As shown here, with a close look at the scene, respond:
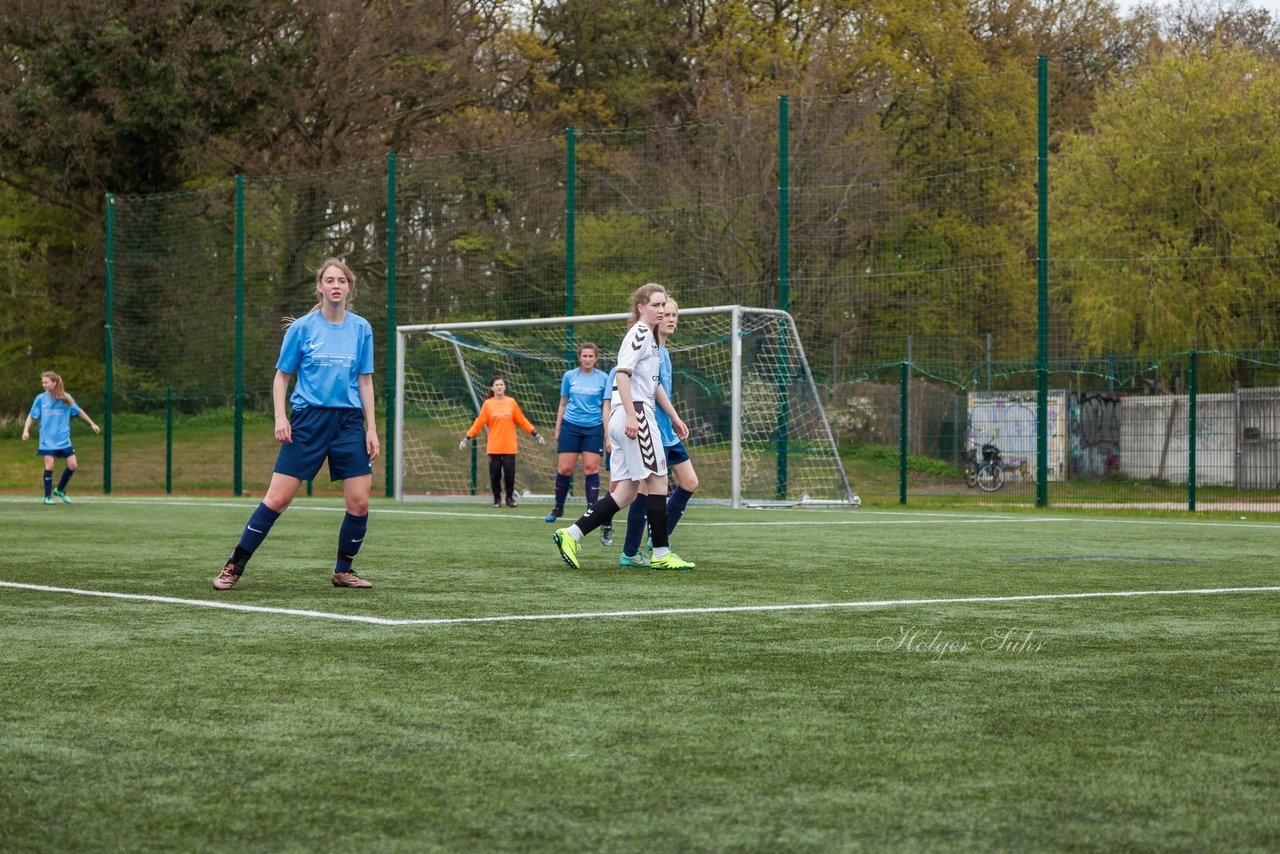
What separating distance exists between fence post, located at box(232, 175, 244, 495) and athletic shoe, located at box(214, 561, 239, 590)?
61.8 ft

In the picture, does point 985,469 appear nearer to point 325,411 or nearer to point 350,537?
point 350,537

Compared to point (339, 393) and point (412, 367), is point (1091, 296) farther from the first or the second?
point (339, 393)

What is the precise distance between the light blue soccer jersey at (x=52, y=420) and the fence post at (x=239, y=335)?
580 cm

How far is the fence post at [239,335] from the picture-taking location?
26.7 meters

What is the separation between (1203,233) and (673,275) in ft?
37.2

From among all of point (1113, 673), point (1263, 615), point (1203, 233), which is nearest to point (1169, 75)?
point (1203, 233)

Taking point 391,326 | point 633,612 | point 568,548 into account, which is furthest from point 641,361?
point 391,326

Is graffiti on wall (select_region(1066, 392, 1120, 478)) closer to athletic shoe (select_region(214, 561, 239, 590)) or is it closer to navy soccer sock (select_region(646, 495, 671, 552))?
navy soccer sock (select_region(646, 495, 671, 552))

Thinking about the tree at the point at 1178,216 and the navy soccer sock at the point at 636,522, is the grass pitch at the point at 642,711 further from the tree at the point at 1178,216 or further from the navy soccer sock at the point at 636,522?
the tree at the point at 1178,216

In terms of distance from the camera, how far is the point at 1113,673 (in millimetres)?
5297

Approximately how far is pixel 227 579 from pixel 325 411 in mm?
1001

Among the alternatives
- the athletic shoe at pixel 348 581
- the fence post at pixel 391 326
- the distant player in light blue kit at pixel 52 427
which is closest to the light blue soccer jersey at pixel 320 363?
the athletic shoe at pixel 348 581

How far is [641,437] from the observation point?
944 centimetres

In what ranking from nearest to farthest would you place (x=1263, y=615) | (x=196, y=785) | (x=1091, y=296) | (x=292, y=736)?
(x=196, y=785), (x=292, y=736), (x=1263, y=615), (x=1091, y=296)
